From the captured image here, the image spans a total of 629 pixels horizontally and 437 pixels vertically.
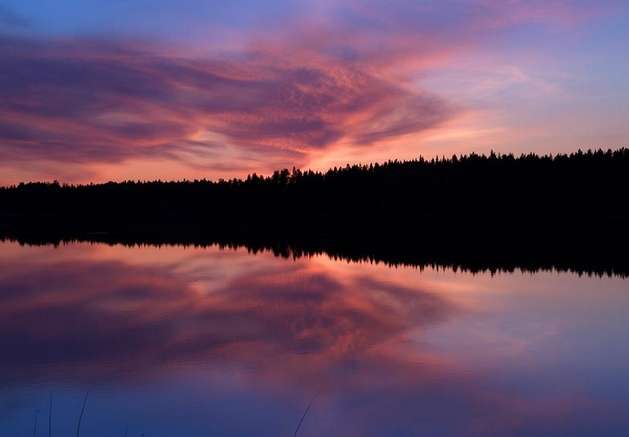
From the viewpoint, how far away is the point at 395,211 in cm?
11762

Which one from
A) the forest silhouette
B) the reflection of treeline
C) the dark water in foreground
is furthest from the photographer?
the forest silhouette

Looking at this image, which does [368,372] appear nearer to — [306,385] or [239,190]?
[306,385]

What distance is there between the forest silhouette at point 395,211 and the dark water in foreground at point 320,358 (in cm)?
1377

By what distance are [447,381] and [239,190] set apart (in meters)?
141

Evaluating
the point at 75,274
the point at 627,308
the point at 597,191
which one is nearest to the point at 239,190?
the point at 597,191

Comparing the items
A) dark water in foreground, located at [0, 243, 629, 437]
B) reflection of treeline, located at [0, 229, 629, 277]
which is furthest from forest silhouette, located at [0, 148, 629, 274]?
dark water in foreground, located at [0, 243, 629, 437]

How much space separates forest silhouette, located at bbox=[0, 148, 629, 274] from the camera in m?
47.6

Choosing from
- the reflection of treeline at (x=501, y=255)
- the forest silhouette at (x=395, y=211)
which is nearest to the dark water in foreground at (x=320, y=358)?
the reflection of treeline at (x=501, y=255)

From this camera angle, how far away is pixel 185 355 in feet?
46.0

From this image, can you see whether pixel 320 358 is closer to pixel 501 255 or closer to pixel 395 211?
pixel 501 255

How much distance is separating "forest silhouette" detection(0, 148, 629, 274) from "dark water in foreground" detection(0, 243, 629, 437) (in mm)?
13767

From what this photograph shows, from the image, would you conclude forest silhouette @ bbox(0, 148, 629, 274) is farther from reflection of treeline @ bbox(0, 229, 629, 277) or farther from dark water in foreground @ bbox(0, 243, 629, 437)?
dark water in foreground @ bbox(0, 243, 629, 437)

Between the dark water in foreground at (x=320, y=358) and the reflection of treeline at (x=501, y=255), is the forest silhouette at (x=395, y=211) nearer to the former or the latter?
the reflection of treeline at (x=501, y=255)

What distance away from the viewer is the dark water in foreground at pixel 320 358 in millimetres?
9820
